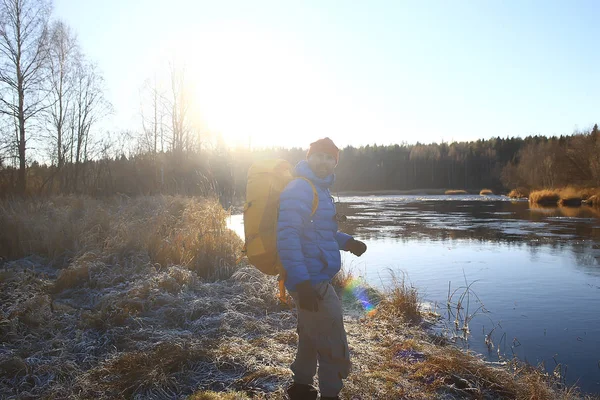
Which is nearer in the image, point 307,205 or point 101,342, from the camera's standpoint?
point 307,205

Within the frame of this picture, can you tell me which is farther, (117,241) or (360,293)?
(117,241)

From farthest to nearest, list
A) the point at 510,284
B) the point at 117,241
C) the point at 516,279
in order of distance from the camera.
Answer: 1. the point at 516,279
2. the point at 510,284
3. the point at 117,241

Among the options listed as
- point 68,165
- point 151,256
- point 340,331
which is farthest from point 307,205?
point 68,165

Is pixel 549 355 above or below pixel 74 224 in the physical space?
below

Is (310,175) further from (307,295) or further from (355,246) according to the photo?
(307,295)

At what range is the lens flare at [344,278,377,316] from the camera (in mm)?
6130

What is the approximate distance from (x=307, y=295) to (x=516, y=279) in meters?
7.09

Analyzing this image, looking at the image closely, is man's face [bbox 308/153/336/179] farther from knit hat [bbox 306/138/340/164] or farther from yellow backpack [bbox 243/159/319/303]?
yellow backpack [bbox 243/159/319/303]

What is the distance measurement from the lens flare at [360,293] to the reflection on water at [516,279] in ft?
1.95

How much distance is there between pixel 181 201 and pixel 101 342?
8617 millimetres

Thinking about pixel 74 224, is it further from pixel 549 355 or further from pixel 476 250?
pixel 476 250

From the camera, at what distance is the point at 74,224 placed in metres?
7.94

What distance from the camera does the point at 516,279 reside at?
8.17m

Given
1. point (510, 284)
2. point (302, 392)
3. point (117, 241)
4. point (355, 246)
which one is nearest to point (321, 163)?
point (355, 246)
